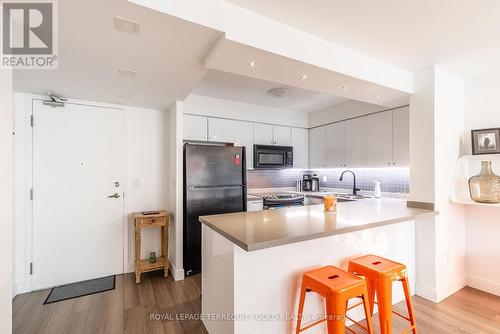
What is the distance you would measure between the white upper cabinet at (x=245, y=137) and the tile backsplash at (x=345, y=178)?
477 mm

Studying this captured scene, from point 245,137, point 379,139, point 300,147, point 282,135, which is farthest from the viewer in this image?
point 300,147

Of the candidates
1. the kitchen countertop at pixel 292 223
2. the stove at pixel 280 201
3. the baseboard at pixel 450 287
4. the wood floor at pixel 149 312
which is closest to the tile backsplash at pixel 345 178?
the stove at pixel 280 201

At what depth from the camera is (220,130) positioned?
3699 mm

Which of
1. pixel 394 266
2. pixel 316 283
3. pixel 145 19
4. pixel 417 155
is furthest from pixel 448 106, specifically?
pixel 145 19

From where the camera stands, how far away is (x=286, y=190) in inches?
184

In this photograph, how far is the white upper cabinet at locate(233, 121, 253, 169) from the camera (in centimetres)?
385

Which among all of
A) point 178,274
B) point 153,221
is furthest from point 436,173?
point 153,221

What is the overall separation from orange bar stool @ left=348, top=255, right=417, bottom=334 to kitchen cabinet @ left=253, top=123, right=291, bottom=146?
102 inches

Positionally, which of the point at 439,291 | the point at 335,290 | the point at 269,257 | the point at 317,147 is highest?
the point at 317,147

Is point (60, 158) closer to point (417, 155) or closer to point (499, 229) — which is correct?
point (417, 155)

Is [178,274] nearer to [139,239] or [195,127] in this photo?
[139,239]

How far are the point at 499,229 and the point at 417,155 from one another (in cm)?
119

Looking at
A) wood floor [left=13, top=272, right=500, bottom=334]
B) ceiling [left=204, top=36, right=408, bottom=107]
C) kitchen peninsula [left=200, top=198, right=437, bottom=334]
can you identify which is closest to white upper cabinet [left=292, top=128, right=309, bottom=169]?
ceiling [left=204, top=36, right=408, bottom=107]

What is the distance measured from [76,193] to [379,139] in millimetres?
4084
